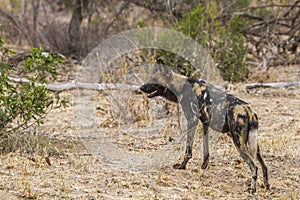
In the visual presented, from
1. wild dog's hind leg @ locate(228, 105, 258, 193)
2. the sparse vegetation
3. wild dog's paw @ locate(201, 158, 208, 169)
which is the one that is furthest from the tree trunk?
wild dog's hind leg @ locate(228, 105, 258, 193)

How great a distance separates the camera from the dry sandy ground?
4277 mm

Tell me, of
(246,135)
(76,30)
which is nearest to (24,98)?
(246,135)

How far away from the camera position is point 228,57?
29.5 feet

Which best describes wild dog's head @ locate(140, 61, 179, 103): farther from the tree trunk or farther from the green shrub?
the tree trunk

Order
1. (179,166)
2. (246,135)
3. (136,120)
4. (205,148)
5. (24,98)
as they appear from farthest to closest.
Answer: (136,120)
(24,98)
(179,166)
(205,148)
(246,135)

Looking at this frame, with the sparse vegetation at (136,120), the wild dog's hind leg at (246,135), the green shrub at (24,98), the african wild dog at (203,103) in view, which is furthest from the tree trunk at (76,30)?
the wild dog's hind leg at (246,135)

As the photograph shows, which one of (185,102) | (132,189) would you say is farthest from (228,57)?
(132,189)

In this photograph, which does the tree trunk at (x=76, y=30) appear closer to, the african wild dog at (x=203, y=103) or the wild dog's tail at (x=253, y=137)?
the african wild dog at (x=203, y=103)

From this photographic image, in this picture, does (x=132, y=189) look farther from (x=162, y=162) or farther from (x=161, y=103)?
(x=161, y=103)

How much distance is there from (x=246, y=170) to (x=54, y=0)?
10.5 meters

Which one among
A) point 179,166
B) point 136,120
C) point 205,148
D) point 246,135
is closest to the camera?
point 246,135

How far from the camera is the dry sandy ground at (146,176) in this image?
168 inches

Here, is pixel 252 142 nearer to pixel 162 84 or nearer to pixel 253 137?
pixel 253 137

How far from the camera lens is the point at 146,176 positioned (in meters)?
4.70
